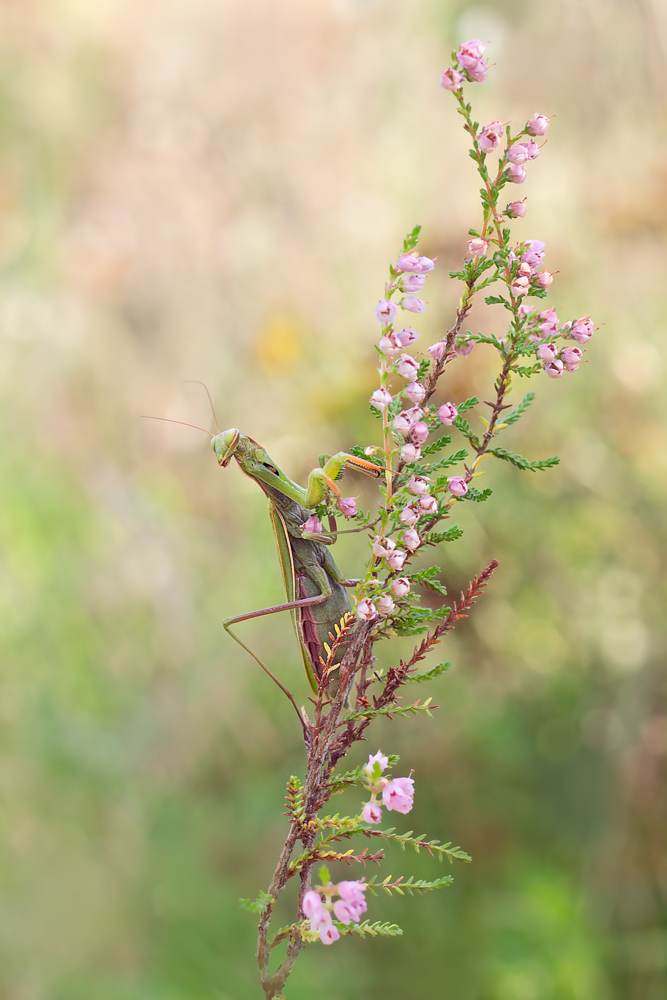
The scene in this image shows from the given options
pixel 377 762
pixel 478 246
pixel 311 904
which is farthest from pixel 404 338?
pixel 311 904

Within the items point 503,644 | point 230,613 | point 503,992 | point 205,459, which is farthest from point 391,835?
point 205,459

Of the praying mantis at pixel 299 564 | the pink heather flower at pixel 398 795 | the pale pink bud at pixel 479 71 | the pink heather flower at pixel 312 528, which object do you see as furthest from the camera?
the praying mantis at pixel 299 564

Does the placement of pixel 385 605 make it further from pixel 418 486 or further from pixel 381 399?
pixel 381 399

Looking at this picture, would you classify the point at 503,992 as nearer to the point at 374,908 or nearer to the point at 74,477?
the point at 374,908

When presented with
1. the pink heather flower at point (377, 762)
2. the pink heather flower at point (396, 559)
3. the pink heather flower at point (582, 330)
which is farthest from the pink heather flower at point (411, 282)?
the pink heather flower at point (377, 762)

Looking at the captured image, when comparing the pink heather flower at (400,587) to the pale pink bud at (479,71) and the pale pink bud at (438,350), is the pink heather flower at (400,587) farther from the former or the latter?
the pale pink bud at (479,71)

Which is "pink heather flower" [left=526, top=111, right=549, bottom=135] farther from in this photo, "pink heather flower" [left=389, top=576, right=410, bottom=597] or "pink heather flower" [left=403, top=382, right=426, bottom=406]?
"pink heather flower" [left=389, top=576, right=410, bottom=597]

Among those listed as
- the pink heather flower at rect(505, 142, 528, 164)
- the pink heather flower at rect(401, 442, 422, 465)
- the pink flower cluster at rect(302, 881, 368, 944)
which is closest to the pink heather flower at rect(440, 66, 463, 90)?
the pink heather flower at rect(505, 142, 528, 164)
